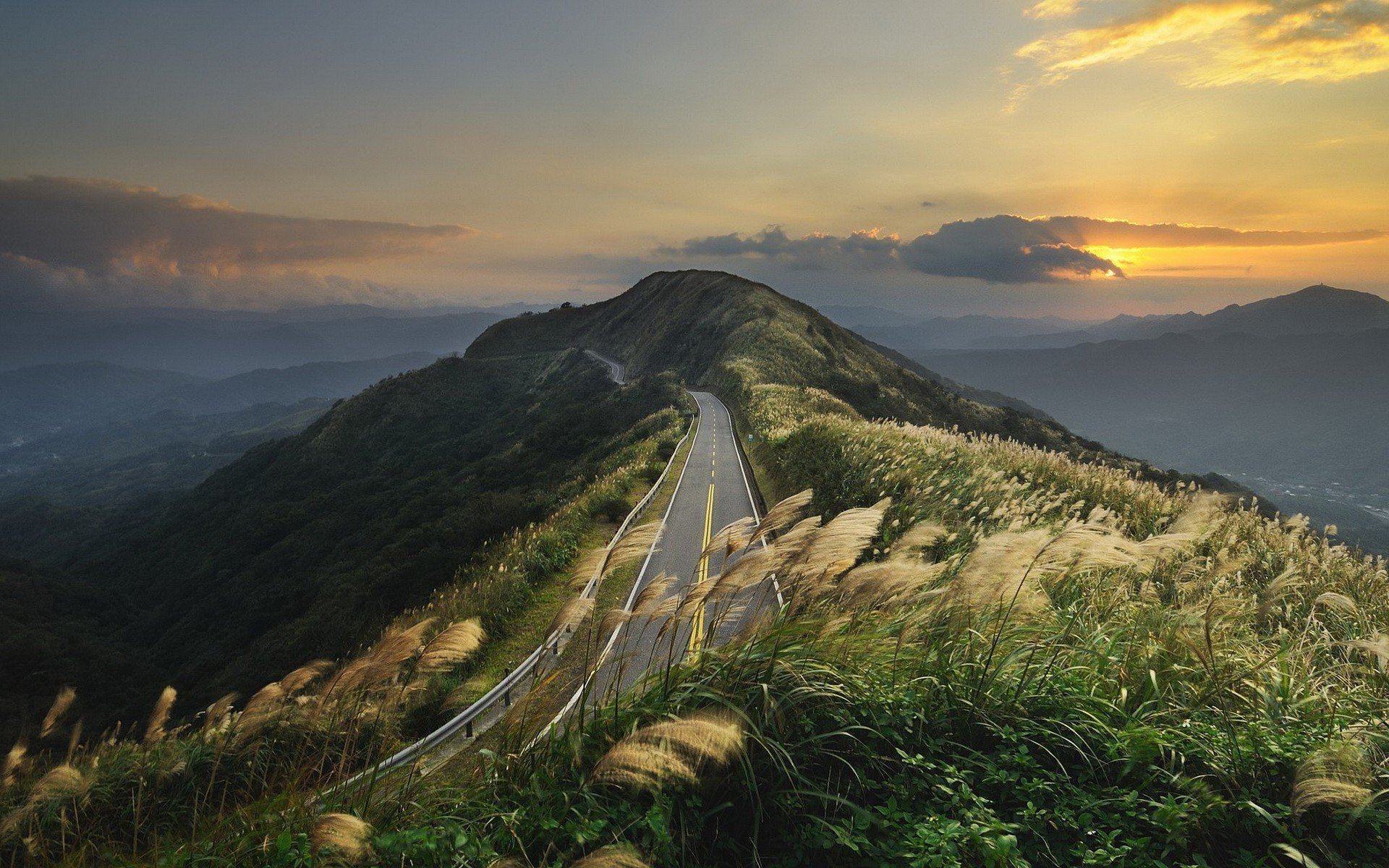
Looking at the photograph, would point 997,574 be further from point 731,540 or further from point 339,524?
point 339,524

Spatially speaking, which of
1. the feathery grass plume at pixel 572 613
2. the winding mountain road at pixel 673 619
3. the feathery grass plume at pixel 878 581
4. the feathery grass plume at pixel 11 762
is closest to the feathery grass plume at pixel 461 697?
the winding mountain road at pixel 673 619

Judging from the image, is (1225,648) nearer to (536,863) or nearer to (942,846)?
(942,846)

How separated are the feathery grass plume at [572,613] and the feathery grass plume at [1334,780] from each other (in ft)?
11.9

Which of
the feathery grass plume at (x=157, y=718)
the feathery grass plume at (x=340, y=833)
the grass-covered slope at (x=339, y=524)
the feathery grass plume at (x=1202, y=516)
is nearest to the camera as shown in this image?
the feathery grass plume at (x=340, y=833)

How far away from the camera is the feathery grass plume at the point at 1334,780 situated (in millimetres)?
2533

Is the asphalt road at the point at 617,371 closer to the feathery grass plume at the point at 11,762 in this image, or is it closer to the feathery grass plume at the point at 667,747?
the feathery grass plume at the point at 11,762

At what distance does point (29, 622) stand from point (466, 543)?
74.9 m

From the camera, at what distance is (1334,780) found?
2.78 metres

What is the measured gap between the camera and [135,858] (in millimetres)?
3314

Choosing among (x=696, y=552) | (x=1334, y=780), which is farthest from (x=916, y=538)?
(x=696, y=552)

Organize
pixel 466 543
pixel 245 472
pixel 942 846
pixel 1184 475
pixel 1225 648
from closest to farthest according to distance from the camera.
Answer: pixel 942 846
pixel 1225 648
pixel 466 543
pixel 1184 475
pixel 245 472

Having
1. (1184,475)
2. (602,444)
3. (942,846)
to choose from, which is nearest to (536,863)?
(942,846)

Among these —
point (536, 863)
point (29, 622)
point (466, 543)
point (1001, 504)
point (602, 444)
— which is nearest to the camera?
point (536, 863)

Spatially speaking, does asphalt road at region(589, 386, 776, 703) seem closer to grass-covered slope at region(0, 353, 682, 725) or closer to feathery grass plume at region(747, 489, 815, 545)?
feathery grass plume at region(747, 489, 815, 545)
